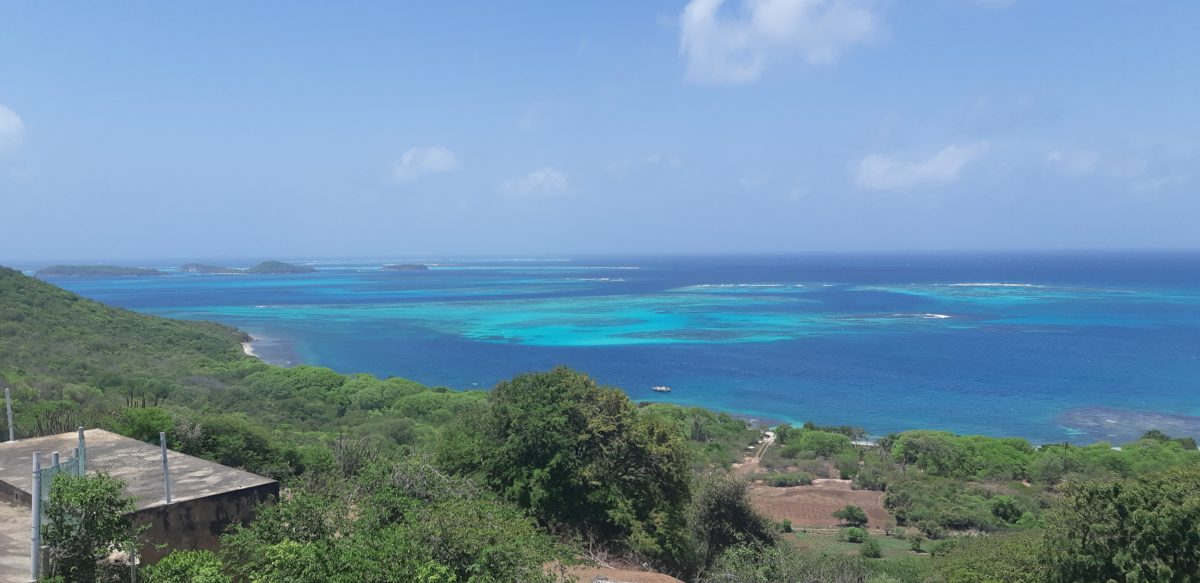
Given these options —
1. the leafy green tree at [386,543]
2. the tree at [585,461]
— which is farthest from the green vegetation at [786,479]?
the leafy green tree at [386,543]

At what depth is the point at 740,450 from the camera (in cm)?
3288

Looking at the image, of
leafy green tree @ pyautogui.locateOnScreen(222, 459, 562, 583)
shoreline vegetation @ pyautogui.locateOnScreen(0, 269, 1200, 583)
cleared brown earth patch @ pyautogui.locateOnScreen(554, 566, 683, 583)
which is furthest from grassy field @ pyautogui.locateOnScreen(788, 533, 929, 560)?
leafy green tree @ pyautogui.locateOnScreen(222, 459, 562, 583)

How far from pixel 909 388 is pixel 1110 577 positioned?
39.3 m

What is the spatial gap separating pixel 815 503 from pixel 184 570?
21.6 meters

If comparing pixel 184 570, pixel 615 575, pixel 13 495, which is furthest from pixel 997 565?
pixel 13 495

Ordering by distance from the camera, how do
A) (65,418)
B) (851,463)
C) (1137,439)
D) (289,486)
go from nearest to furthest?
(289,486)
(65,418)
(851,463)
(1137,439)

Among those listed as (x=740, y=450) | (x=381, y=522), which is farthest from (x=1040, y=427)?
(x=381, y=522)

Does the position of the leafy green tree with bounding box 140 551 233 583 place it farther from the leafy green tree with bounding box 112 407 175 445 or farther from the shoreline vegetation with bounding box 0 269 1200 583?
the leafy green tree with bounding box 112 407 175 445

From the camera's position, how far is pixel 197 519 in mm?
9602

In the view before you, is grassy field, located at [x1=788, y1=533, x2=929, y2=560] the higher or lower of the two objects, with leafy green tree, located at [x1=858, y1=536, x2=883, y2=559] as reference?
lower

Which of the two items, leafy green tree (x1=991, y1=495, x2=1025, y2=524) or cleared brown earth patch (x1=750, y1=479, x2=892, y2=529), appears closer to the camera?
leafy green tree (x1=991, y1=495, x2=1025, y2=524)

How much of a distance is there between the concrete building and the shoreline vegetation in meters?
0.66

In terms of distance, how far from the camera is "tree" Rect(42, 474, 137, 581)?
6867 millimetres

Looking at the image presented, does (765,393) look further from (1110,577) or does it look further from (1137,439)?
(1110,577)
